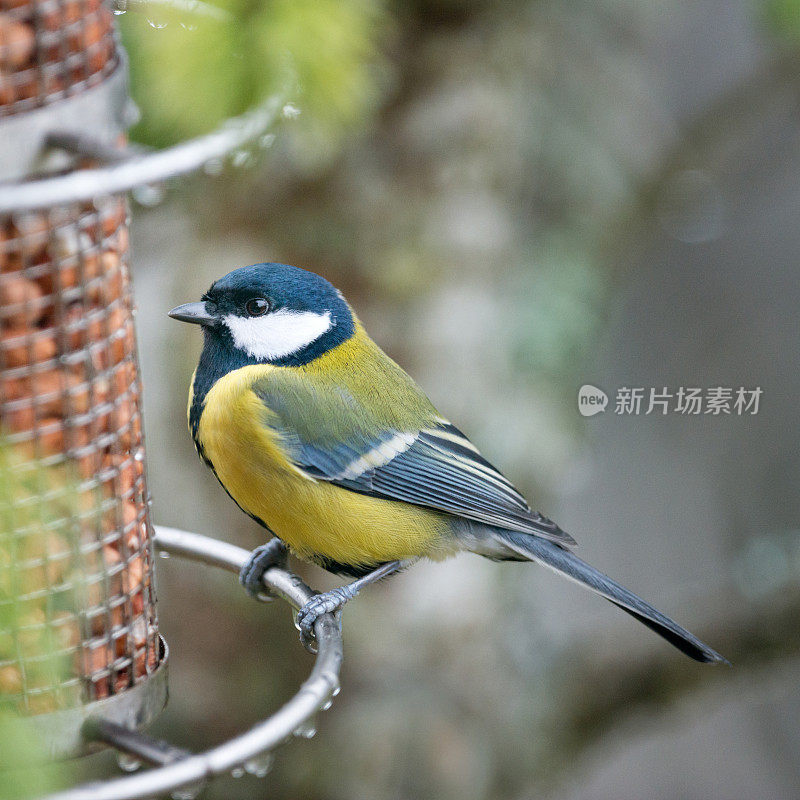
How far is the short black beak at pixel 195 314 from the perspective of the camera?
5.59 ft

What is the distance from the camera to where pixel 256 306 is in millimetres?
1769

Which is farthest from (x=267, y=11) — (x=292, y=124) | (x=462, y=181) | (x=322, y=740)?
(x=322, y=740)

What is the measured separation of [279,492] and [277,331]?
0.87 ft

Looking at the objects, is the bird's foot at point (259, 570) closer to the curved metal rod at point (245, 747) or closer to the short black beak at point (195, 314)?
the curved metal rod at point (245, 747)

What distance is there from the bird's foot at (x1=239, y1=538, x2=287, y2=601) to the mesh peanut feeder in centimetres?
A: 12

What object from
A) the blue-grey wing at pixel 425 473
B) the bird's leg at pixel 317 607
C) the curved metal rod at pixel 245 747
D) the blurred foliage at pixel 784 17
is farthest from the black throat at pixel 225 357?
the blurred foliage at pixel 784 17

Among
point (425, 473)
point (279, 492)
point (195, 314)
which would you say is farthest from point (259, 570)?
point (195, 314)

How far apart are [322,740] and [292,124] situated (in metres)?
1.77

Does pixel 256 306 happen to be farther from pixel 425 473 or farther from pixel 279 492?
pixel 425 473

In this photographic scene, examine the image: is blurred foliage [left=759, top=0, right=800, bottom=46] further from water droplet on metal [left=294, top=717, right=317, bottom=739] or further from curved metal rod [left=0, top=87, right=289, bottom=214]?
water droplet on metal [left=294, top=717, right=317, bottom=739]

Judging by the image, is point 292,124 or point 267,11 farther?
point 292,124

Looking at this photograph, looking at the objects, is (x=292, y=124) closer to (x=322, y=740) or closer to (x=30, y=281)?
(x=30, y=281)

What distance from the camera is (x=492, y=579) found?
300cm

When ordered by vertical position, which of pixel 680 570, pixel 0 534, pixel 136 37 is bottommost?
pixel 680 570
